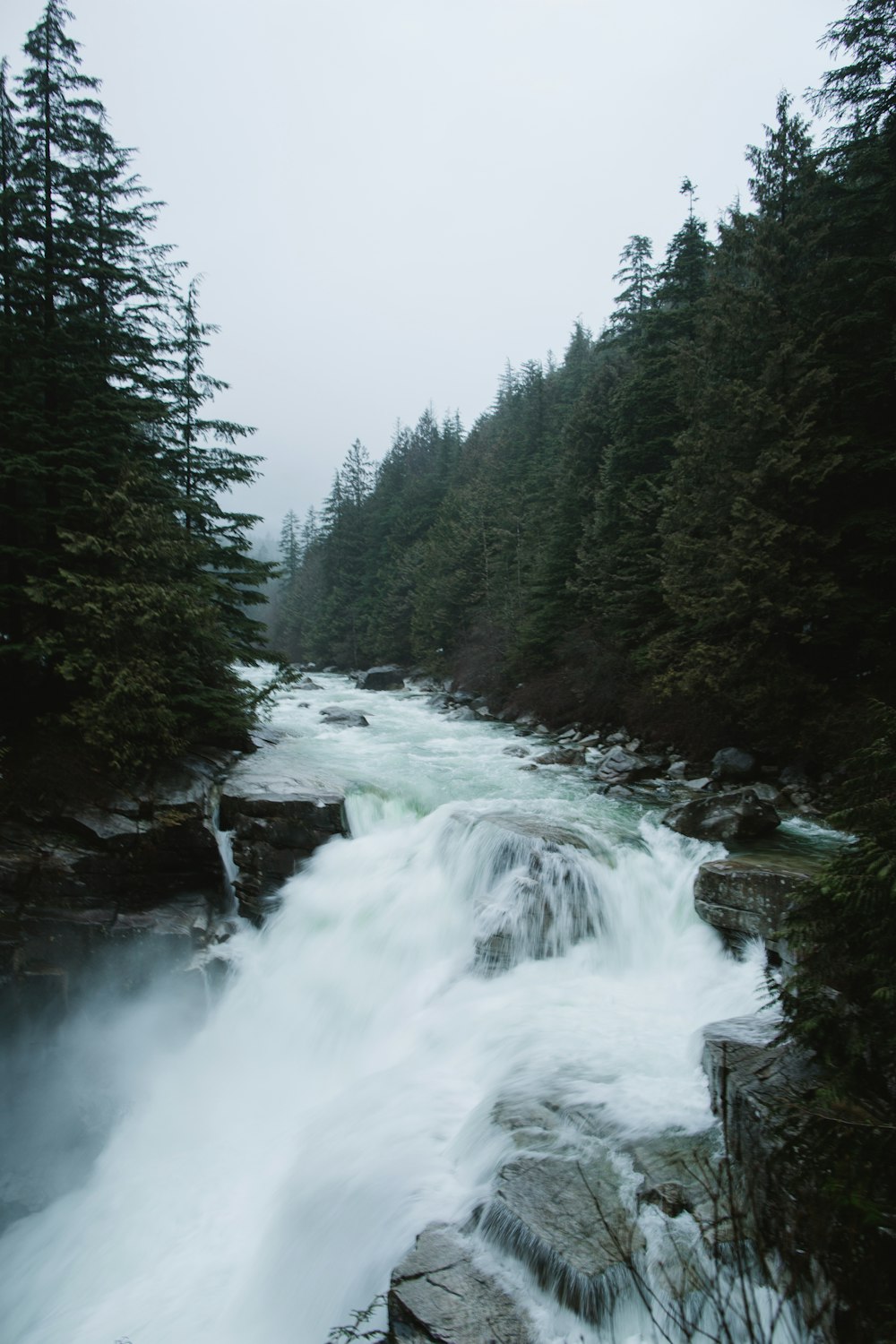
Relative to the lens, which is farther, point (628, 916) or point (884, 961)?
point (628, 916)

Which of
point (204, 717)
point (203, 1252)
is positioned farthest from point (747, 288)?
point (203, 1252)

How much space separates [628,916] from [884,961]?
5346mm

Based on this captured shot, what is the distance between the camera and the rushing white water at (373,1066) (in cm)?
546

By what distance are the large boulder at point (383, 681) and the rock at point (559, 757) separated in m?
23.2

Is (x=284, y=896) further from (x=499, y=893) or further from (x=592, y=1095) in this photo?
(x=592, y=1095)

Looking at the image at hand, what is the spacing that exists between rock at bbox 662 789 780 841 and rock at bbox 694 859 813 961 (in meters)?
1.73

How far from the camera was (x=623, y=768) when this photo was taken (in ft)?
50.1

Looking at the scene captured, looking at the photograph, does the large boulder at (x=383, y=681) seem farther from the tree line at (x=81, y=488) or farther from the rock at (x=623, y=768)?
the tree line at (x=81, y=488)

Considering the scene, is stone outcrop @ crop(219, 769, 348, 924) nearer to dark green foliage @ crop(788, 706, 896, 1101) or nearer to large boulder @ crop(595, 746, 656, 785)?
large boulder @ crop(595, 746, 656, 785)

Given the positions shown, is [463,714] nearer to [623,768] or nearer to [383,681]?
[623,768]

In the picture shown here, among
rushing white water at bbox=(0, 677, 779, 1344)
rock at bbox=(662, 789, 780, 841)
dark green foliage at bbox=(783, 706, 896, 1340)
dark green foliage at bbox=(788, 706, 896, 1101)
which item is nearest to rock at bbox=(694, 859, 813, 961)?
rushing white water at bbox=(0, 677, 779, 1344)

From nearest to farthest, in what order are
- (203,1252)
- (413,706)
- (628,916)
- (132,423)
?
(203,1252)
(628,916)
(132,423)
(413,706)

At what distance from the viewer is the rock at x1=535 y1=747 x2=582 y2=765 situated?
1680cm

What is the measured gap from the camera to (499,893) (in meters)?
9.12
